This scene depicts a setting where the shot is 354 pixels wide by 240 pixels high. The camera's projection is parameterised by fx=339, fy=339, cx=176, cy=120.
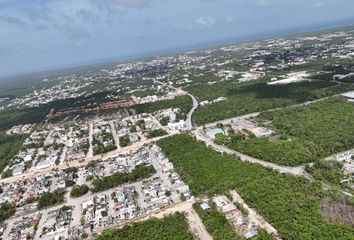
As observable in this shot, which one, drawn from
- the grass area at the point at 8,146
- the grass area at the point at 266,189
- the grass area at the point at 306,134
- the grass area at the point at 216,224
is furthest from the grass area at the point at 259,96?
the grass area at the point at 8,146

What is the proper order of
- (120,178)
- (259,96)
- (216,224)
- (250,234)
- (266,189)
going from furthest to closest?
(259,96)
(120,178)
(266,189)
(216,224)
(250,234)

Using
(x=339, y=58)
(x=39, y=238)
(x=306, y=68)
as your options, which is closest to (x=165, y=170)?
(x=39, y=238)

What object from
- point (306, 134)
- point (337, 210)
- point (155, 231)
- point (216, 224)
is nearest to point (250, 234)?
point (216, 224)

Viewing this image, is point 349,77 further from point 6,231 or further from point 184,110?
point 6,231

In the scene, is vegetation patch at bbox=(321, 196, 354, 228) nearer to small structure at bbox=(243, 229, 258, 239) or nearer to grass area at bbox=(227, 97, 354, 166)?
small structure at bbox=(243, 229, 258, 239)

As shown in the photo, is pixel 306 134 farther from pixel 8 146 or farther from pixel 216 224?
pixel 8 146
